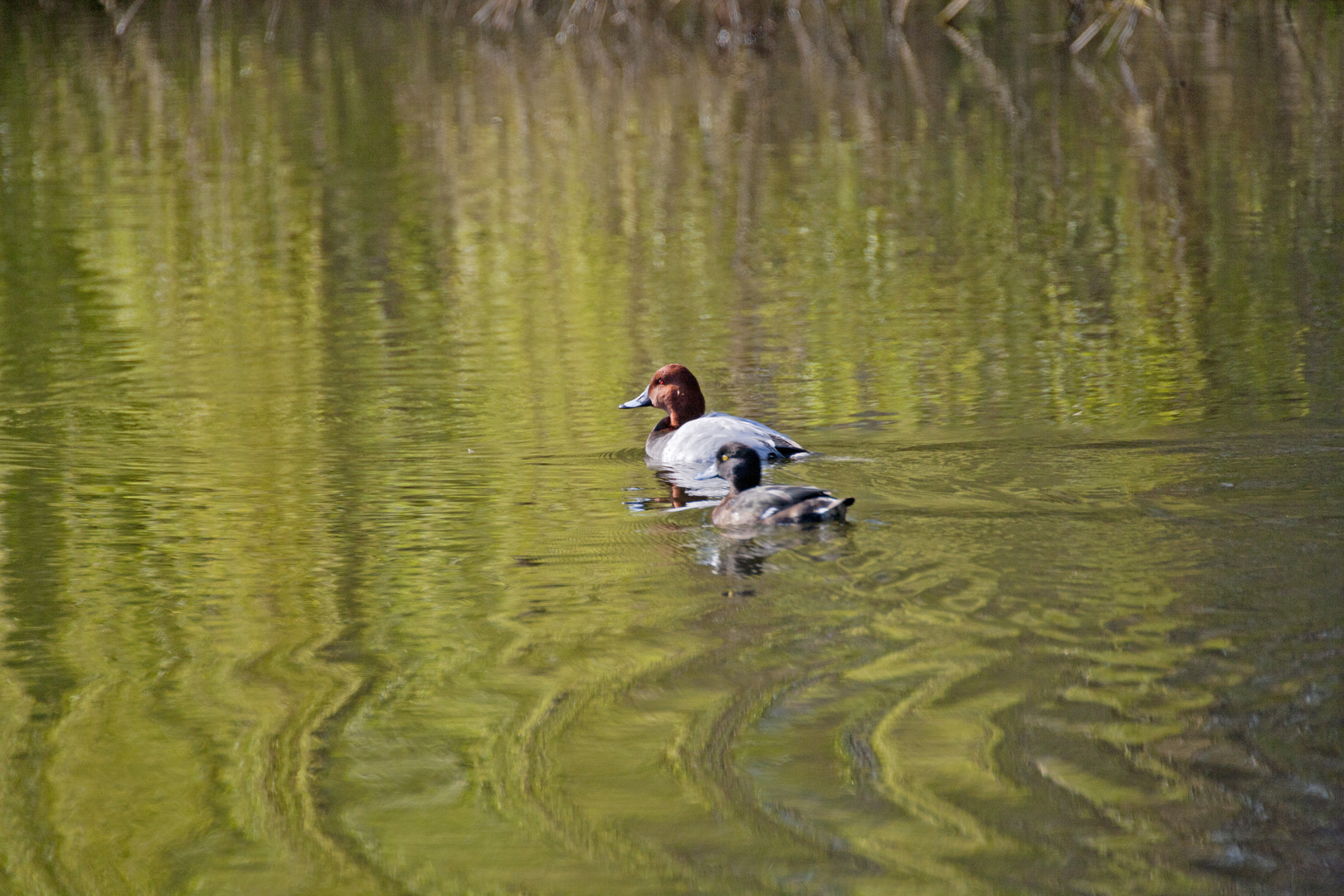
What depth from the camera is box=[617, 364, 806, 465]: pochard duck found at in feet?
23.4

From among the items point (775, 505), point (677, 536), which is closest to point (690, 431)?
point (677, 536)

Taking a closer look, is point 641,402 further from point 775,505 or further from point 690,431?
point 775,505

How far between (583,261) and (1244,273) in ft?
15.2

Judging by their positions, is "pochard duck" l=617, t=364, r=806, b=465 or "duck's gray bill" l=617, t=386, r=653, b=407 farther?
"duck's gray bill" l=617, t=386, r=653, b=407

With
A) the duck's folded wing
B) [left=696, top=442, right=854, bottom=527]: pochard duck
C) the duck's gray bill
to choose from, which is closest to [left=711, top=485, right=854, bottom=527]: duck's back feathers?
[left=696, top=442, right=854, bottom=527]: pochard duck

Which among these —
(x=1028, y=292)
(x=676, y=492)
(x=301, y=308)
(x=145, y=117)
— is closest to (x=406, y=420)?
(x=676, y=492)

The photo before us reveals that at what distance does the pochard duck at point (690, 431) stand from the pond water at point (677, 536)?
0.23m

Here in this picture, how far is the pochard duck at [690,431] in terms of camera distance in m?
7.13

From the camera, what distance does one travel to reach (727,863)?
352 cm

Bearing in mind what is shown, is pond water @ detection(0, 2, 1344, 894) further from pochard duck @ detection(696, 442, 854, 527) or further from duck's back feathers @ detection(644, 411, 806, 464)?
duck's back feathers @ detection(644, 411, 806, 464)

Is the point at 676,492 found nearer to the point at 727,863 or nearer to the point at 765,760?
the point at 765,760

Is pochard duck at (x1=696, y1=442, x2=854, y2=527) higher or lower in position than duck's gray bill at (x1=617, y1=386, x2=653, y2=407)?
lower

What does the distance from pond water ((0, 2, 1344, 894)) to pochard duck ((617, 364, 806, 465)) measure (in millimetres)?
234

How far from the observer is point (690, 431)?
7.35m
